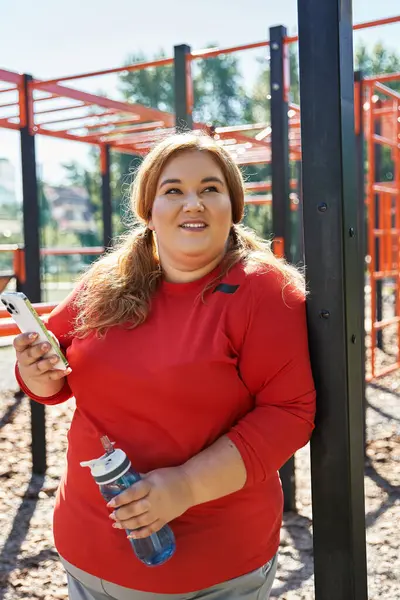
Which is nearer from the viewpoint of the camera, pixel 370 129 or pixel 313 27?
pixel 313 27

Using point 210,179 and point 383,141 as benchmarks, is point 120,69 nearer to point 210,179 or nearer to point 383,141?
point 383,141

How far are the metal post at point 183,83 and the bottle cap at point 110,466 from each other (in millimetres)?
2850

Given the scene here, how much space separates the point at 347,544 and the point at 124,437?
1.62ft

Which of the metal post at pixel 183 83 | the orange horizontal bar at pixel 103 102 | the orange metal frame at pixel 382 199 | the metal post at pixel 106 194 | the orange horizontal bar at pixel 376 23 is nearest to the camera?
the orange horizontal bar at pixel 376 23

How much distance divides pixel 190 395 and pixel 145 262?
42 centimetres

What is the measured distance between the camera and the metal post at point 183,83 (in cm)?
382

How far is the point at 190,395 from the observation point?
134cm

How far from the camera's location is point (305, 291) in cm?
140

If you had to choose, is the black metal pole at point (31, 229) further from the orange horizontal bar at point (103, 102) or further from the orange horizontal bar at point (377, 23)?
the orange horizontal bar at point (377, 23)

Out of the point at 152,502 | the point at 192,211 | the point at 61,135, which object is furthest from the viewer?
the point at 61,135

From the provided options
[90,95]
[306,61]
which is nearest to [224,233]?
[306,61]

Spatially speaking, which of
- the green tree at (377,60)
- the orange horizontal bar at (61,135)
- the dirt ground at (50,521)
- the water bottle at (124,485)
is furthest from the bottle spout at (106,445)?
the green tree at (377,60)

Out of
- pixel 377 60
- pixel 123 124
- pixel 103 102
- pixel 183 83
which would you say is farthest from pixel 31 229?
pixel 377 60

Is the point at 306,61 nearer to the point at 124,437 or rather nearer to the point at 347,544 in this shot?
the point at 124,437
